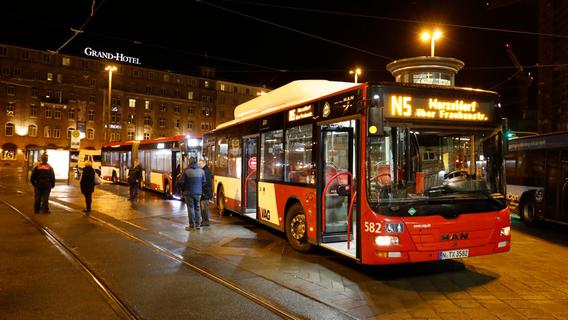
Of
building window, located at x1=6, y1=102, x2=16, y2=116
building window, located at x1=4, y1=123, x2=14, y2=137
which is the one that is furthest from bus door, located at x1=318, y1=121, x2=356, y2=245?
building window, located at x1=4, y1=123, x2=14, y2=137

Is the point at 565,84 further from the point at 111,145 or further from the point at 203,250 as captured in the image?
the point at 203,250

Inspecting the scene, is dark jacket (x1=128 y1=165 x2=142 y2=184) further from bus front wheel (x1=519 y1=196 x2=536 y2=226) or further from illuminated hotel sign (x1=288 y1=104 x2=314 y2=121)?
bus front wheel (x1=519 y1=196 x2=536 y2=226)

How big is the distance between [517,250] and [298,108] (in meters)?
5.67

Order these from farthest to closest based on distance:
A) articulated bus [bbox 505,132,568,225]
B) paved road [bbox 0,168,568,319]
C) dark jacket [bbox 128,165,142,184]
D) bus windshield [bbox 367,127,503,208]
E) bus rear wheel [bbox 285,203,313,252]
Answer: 1. dark jacket [bbox 128,165,142,184]
2. articulated bus [bbox 505,132,568,225]
3. bus rear wheel [bbox 285,203,313,252]
4. bus windshield [bbox 367,127,503,208]
5. paved road [bbox 0,168,568,319]

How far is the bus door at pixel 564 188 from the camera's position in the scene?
485 inches

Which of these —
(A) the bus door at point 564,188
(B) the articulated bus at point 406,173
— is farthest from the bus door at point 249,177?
(A) the bus door at point 564,188

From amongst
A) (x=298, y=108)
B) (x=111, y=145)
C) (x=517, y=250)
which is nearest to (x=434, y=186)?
(x=298, y=108)

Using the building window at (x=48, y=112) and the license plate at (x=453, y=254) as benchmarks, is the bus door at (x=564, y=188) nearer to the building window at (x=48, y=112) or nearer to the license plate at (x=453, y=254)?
the license plate at (x=453, y=254)

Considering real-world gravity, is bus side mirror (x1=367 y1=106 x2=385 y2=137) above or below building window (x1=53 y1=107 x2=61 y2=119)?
below

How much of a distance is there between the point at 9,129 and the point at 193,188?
7012cm

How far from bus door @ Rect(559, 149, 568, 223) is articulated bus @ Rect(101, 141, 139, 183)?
68.0ft

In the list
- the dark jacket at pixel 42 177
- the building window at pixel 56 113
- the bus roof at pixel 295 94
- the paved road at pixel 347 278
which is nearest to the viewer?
the paved road at pixel 347 278

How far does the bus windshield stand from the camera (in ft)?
21.4

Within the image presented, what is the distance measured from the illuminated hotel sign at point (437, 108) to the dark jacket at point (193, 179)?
20.3ft
